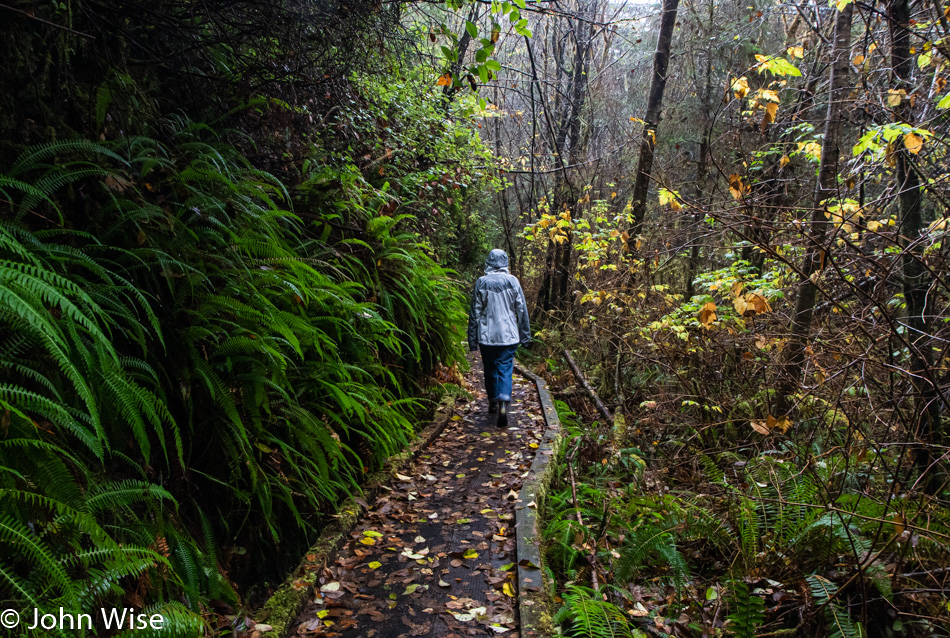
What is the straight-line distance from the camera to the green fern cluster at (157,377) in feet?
6.46

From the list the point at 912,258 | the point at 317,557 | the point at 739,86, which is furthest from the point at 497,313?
the point at 912,258

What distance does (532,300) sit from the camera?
17.4m

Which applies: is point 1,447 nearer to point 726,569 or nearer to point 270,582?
point 270,582

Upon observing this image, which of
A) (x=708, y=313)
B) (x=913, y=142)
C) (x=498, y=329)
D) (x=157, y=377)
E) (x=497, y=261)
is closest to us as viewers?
(x=157, y=377)

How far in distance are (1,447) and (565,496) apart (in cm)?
A: 430

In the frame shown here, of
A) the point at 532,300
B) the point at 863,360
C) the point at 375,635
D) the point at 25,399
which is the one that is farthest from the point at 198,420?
the point at 532,300

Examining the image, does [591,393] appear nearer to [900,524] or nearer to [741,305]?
[741,305]

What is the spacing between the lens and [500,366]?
679 cm

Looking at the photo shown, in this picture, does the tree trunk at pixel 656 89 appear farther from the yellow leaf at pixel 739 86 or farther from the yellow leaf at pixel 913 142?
the yellow leaf at pixel 913 142

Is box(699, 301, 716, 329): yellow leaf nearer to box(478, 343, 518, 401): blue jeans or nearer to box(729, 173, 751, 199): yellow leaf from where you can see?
box(729, 173, 751, 199): yellow leaf

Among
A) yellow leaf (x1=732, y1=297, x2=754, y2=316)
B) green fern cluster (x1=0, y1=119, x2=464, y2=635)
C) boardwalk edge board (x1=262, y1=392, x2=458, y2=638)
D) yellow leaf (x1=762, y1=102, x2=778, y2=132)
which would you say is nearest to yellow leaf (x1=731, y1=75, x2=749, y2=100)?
yellow leaf (x1=762, y1=102, x2=778, y2=132)

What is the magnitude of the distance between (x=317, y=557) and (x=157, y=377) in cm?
172

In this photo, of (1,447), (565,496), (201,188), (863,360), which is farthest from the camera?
(565,496)

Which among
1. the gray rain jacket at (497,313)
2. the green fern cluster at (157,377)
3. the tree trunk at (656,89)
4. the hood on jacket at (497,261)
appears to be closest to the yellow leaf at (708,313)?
the gray rain jacket at (497,313)
